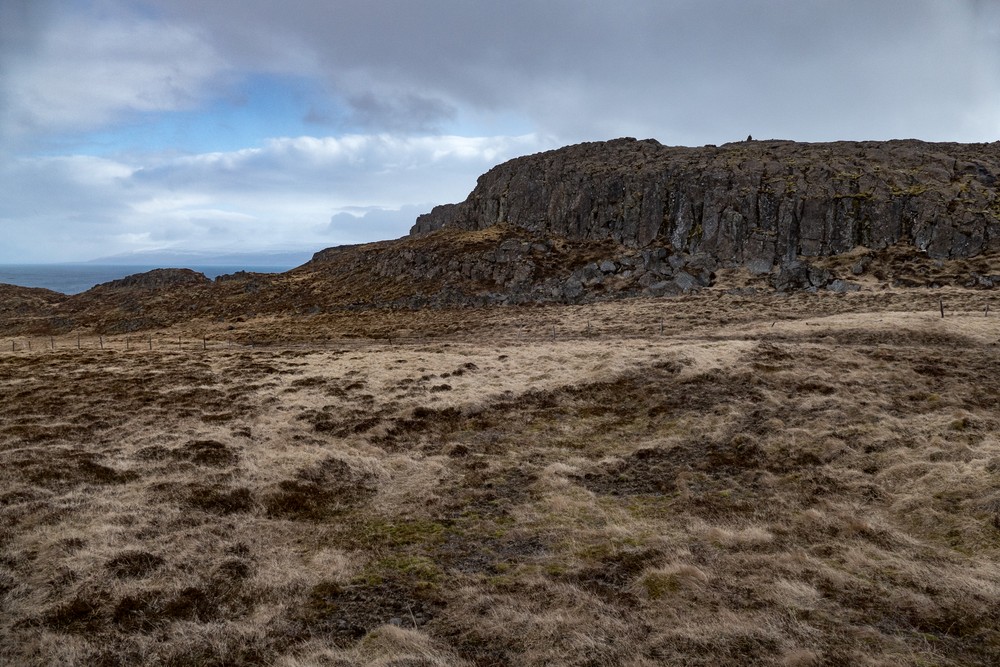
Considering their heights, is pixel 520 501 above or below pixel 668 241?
below

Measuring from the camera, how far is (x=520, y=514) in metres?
13.6

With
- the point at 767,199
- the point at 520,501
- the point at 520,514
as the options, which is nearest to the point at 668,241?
the point at 767,199

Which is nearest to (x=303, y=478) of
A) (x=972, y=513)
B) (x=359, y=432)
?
(x=359, y=432)

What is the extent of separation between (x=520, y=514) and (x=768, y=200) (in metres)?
73.0

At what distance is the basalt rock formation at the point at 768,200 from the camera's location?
217 ft

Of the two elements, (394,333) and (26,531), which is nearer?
(26,531)

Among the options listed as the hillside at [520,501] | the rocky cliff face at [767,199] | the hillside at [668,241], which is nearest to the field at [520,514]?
the hillside at [520,501]

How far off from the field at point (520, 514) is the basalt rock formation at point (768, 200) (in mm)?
43057

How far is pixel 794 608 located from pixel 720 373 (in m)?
18.8

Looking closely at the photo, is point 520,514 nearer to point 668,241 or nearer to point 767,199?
point 668,241

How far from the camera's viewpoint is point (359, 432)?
21.0m

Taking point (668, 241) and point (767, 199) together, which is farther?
point (668, 241)

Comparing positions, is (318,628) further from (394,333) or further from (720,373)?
(394,333)

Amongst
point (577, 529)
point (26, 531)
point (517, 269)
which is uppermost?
point (517, 269)
